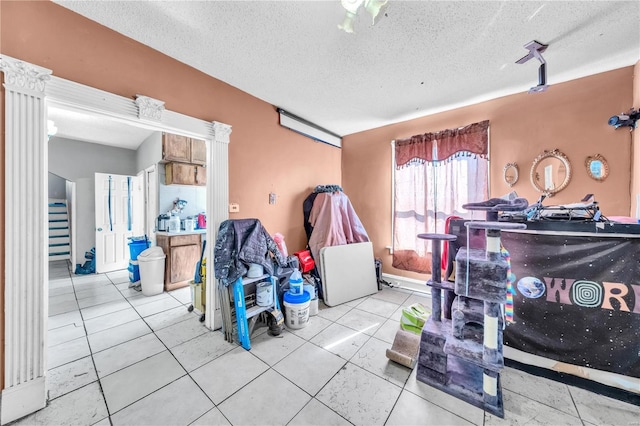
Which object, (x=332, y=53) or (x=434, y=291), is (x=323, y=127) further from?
(x=434, y=291)

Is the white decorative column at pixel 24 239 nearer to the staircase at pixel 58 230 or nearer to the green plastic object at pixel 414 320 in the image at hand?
the green plastic object at pixel 414 320

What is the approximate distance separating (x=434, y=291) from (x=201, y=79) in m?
2.96

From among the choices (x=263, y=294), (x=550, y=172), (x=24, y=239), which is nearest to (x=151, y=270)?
(x=24, y=239)

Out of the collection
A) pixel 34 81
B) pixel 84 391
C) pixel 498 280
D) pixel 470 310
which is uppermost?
pixel 34 81

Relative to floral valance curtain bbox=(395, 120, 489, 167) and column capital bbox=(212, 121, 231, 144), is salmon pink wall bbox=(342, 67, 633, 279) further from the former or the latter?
column capital bbox=(212, 121, 231, 144)

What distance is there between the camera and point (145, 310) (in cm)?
271

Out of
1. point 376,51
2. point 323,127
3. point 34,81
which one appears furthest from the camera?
point 323,127

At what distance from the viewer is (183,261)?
11.4 ft

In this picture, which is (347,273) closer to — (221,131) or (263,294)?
(263,294)

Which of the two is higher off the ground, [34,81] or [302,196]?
[34,81]

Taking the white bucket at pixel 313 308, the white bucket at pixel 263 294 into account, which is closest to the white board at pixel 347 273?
the white bucket at pixel 313 308

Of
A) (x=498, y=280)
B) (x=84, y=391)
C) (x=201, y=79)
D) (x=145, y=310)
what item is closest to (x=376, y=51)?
(x=201, y=79)

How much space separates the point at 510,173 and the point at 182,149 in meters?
4.68

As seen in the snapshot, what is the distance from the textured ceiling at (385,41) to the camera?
5.00 ft
